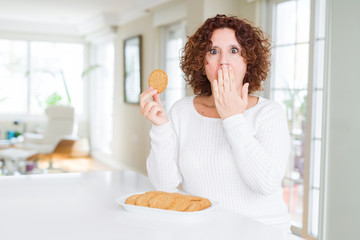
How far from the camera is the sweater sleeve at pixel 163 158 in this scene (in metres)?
1.39

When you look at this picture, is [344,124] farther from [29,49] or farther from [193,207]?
[29,49]

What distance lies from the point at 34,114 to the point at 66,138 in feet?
7.45

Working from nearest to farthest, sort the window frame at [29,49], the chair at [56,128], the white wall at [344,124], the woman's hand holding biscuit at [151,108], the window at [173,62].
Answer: the woman's hand holding biscuit at [151,108], the white wall at [344,124], the window at [173,62], the chair at [56,128], the window frame at [29,49]

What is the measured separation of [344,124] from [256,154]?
1.55 m

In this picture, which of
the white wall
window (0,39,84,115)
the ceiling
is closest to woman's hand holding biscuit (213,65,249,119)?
the white wall

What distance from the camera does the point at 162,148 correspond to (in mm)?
1404

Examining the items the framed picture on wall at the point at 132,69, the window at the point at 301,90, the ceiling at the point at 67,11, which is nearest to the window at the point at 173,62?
the ceiling at the point at 67,11

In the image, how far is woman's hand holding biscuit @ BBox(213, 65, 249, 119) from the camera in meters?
1.23

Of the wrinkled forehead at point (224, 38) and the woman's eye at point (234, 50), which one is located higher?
the wrinkled forehead at point (224, 38)

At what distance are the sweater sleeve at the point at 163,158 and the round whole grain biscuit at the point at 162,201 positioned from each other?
9.8 inches

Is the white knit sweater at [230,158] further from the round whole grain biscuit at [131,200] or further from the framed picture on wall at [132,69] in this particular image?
the framed picture on wall at [132,69]

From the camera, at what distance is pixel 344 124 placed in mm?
2561

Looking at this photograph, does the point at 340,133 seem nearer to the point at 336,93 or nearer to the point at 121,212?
the point at 336,93

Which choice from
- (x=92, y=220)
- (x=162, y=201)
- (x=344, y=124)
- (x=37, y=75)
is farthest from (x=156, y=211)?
(x=37, y=75)
